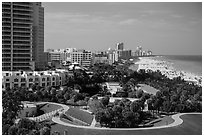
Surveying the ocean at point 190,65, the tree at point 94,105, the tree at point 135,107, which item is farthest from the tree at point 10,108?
the ocean at point 190,65

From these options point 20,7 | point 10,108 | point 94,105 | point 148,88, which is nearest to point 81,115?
point 94,105

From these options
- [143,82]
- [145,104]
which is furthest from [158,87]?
[145,104]

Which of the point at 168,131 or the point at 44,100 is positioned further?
the point at 44,100

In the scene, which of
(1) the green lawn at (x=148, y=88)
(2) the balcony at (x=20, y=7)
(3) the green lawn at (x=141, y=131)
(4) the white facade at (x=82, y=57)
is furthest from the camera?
(4) the white facade at (x=82, y=57)

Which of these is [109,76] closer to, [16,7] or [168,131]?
[16,7]

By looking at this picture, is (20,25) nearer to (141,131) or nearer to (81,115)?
(81,115)

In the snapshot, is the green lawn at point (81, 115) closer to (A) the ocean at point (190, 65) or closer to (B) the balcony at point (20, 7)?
(B) the balcony at point (20, 7)
